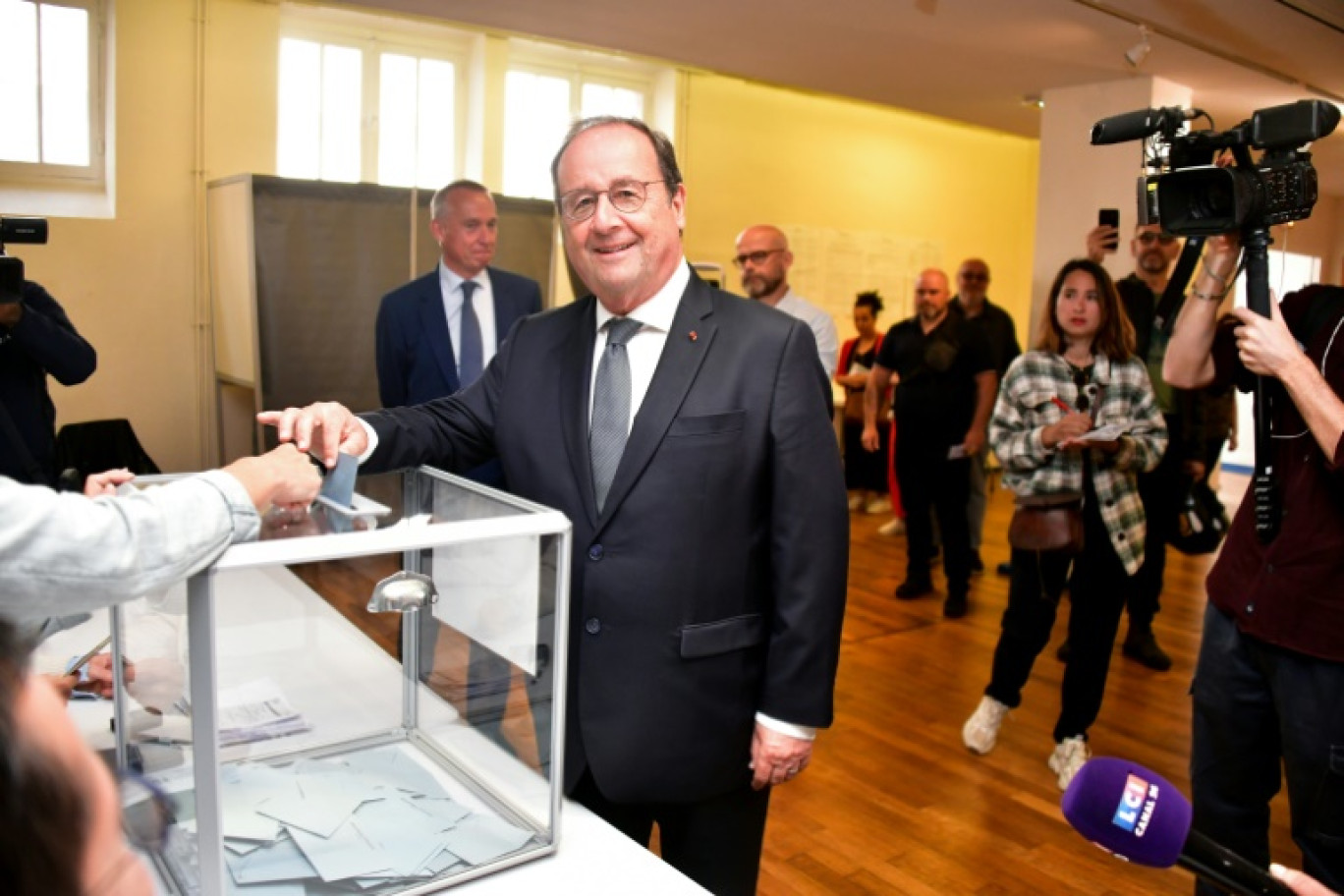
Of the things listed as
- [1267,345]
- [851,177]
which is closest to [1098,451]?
[1267,345]

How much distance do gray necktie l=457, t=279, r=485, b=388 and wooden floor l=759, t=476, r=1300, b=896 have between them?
→ 1589 millimetres

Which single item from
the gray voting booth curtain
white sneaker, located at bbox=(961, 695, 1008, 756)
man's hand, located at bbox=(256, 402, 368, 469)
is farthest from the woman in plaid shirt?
the gray voting booth curtain

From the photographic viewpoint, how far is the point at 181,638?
106cm

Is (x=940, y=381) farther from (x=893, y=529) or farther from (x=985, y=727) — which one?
(x=985, y=727)

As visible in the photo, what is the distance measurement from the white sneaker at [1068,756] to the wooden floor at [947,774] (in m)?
0.04

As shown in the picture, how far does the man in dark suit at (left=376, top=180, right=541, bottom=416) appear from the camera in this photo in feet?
10.8

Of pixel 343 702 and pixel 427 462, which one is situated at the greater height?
pixel 427 462

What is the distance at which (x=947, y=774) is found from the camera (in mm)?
3391

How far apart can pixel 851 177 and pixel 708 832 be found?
7.39 m

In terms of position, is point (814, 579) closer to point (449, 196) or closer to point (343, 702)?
point (343, 702)

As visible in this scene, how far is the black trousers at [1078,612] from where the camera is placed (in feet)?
10.7

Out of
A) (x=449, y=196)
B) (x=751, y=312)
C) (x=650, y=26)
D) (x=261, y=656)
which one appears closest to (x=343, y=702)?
(x=261, y=656)

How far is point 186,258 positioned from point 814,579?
4.66 m

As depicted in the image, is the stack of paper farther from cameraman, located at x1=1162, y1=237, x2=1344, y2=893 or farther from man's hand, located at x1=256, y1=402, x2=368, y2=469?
cameraman, located at x1=1162, y1=237, x2=1344, y2=893
